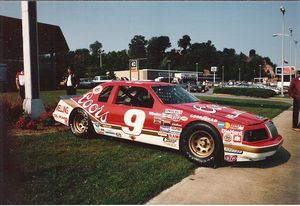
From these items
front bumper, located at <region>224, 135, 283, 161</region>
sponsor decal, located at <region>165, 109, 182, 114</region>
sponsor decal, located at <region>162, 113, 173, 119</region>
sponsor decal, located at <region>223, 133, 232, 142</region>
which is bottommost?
front bumper, located at <region>224, 135, 283, 161</region>

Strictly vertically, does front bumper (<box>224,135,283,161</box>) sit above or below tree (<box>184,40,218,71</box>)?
below

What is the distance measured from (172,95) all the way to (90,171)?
241cm

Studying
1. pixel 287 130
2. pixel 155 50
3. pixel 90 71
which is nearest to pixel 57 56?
pixel 90 71

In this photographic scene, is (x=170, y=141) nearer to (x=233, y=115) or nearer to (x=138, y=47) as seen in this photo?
(x=233, y=115)

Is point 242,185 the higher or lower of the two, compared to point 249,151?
lower

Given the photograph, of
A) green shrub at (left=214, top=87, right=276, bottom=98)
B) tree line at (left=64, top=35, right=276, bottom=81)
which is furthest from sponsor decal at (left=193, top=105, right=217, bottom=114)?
tree line at (left=64, top=35, right=276, bottom=81)

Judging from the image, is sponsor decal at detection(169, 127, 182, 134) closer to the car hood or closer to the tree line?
the car hood

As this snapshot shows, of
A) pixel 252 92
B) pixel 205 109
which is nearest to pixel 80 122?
pixel 205 109

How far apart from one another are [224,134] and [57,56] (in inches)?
1291

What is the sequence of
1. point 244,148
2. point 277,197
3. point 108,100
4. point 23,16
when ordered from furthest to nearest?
point 23,16 → point 108,100 → point 244,148 → point 277,197

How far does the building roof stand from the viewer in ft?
89.2

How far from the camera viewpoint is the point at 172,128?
586 cm

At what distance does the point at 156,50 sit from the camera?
155 metres

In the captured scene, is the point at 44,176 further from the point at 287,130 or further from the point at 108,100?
the point at 287,130
